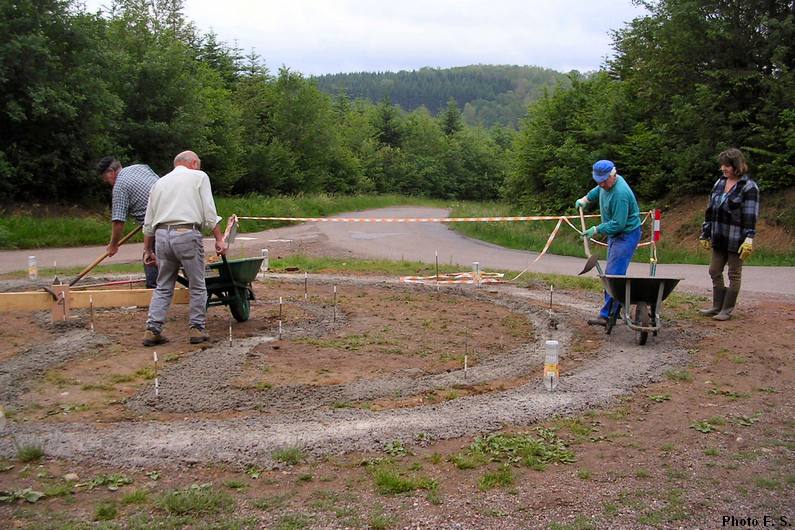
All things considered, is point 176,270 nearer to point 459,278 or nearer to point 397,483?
point 397,483

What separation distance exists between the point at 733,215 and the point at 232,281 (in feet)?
19.0

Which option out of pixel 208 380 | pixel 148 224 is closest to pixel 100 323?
pixel 148 224

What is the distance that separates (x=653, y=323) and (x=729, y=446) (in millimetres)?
3047

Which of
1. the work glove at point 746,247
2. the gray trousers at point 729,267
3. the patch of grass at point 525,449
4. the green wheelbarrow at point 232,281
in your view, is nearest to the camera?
the patch of grass at point 525,449

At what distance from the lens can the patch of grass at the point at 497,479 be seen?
3.95 meters

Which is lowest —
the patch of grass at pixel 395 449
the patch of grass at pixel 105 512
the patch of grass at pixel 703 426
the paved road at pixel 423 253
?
the paved road at pixel 423 253

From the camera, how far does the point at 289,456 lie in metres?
4.31

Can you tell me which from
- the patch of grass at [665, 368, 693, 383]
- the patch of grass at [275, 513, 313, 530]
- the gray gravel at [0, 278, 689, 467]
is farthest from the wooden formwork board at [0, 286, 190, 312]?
the patch of grass at [665, 368, 693, 383]

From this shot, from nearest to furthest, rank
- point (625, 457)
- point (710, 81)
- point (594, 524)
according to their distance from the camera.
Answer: point (594, 524)
point (625, 457)
point (710, 81)

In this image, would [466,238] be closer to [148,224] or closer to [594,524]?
[148,224]

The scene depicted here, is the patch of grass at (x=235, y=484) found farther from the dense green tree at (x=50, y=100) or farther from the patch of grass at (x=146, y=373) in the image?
the dense green tree at (x=50, y=100)

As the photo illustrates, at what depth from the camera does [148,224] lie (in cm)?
718

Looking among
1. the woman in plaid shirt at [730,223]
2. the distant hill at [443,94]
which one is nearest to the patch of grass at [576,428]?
the woman in plaid shirt at [730,223]

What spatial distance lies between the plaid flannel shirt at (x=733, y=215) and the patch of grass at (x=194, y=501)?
22.1 ft
